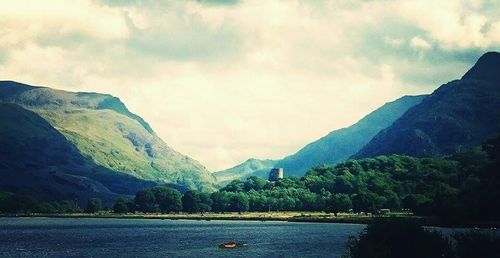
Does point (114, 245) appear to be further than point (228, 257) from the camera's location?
Yes

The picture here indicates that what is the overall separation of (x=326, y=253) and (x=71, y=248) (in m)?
76.9

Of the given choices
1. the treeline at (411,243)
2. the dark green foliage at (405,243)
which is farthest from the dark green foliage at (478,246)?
the dark green foliage at (405,243)

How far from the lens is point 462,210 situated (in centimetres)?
19762

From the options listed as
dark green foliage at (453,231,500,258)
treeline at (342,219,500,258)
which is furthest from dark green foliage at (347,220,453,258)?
dark green foliage at (453,231,500,258)

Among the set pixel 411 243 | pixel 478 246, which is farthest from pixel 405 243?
pixel 478 246

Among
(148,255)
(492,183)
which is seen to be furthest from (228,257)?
(492,183)

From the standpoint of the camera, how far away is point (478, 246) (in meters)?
75.7

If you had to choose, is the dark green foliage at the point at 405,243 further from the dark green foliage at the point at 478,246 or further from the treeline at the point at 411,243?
the dark green foliage at the point at 478,246

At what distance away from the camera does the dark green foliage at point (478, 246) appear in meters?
73.4

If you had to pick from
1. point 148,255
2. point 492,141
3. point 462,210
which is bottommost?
point 148,255

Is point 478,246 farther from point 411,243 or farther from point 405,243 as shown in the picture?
point 405,243

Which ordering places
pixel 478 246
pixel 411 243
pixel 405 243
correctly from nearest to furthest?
pixel 478 246 → pixel 411 243 → pixel 405 243

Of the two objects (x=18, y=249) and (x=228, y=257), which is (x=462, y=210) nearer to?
(x=228, y=257)

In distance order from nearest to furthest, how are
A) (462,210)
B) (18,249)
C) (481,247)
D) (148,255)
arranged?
(481,247) < (148,255) < (18,249) < (462,210)
